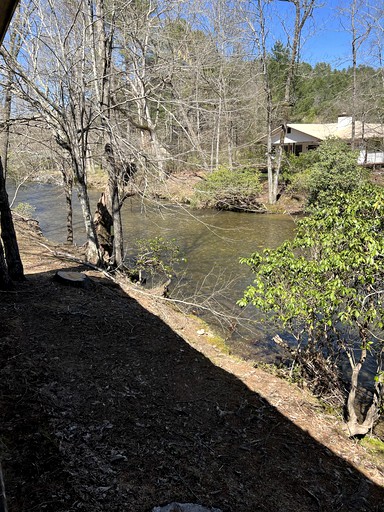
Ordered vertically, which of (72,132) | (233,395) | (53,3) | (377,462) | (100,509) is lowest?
(377,462)

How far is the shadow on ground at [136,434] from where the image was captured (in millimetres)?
2893

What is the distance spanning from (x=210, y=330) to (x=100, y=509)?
482 centimetres

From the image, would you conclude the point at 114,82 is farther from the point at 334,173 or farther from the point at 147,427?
the point at 334,173

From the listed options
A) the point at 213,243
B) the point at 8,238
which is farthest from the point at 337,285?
the point at 213,243

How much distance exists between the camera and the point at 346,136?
28719 mm

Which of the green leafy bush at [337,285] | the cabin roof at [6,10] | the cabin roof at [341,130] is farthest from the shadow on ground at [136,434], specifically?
the cabin roof at [341,130]

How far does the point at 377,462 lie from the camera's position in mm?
4184

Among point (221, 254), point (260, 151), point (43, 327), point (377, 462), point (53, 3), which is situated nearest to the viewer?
point (377, 462)

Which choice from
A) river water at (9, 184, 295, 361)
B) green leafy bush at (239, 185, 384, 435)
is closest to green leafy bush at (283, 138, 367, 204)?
river water at (9, 184, 295, 361)

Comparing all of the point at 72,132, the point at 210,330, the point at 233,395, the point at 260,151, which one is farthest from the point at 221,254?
the point at 260,151

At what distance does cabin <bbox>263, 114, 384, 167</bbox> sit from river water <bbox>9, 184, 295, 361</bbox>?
11541mm

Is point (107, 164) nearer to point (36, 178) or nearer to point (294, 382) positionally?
point (294, 382)

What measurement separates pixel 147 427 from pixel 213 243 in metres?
10.9

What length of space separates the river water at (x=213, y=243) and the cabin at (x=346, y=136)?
1154cm
